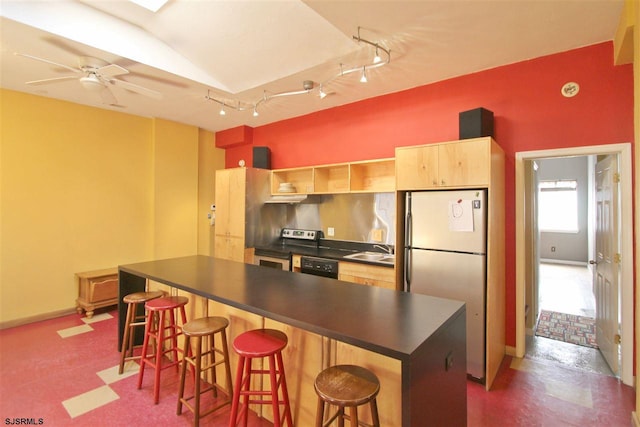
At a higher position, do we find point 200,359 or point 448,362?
point 448,362

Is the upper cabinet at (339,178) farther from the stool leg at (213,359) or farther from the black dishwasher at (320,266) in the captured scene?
the stool leg at (213,359)

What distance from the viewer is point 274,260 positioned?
4156 mm

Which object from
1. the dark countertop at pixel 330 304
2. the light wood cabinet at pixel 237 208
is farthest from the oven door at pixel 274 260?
the dark countertop at pixel 330 304

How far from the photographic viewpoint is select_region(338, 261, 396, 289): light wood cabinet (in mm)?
3100

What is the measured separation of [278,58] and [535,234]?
372 cm

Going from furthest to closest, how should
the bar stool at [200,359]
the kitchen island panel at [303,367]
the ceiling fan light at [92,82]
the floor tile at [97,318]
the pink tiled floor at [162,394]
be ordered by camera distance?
the floor tile at [97,318]
the ceiling fan light at [92,82]
the pink tiled floor at [162,394]
the bar stool at [200,359]
the kitchen island panel at [303,367]

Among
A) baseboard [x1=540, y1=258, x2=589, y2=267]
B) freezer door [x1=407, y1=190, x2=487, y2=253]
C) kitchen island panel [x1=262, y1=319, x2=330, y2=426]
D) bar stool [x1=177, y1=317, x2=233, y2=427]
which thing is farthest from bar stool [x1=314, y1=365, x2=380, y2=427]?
baseboard [x1=540, y1=258, x2=589, y2=267]

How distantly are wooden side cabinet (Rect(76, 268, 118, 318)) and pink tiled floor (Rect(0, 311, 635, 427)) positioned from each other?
0.85 meters

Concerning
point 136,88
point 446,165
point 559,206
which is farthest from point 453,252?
point 559,206

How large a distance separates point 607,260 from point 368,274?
2257 mm

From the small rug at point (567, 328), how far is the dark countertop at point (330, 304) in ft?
9.04

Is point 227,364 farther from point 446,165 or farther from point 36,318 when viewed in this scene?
point 36,318

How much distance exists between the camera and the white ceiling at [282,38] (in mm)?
2225

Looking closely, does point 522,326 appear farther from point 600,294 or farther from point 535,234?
point 535,234
